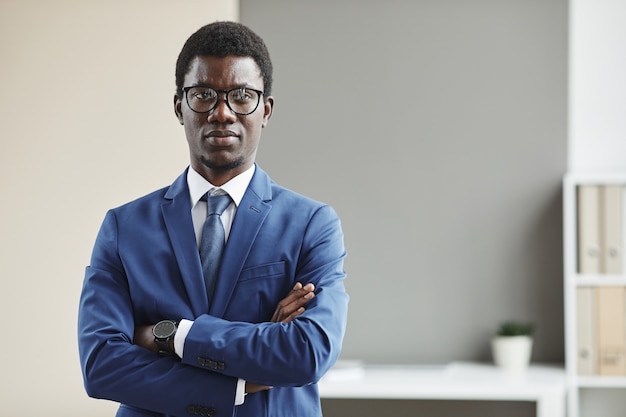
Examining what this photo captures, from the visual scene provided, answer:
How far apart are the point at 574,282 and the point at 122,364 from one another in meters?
2.36

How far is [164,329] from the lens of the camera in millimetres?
1661

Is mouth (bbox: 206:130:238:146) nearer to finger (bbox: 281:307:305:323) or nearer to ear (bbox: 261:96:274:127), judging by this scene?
ear (bbox: 261:96:274:127)

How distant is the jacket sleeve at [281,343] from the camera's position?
1633 millimetres

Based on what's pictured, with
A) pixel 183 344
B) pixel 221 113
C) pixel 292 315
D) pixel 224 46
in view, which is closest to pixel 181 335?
pixel 183 344

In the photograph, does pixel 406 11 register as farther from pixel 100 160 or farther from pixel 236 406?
pixel 236 406

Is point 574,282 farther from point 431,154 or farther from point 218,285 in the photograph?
point 218,285

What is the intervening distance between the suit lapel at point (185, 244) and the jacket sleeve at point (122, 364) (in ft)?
0.40

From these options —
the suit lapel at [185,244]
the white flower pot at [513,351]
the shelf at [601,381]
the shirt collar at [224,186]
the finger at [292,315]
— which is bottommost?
the shelf at [601,381]

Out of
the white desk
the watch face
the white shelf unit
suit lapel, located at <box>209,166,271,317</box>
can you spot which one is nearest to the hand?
suit lapel, located at <box>209,166,271,317</box>

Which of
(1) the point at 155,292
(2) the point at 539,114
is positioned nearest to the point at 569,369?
(2) the point at 539,114

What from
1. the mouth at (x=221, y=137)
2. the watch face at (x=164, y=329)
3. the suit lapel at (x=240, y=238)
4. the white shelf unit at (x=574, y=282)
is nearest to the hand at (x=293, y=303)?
the suit lapel at (x=240, y=238)

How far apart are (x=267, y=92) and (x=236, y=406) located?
2.18ft

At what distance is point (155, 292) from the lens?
1.70m

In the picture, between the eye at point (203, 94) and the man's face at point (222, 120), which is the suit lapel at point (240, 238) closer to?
the man's face at point (222, 120)
